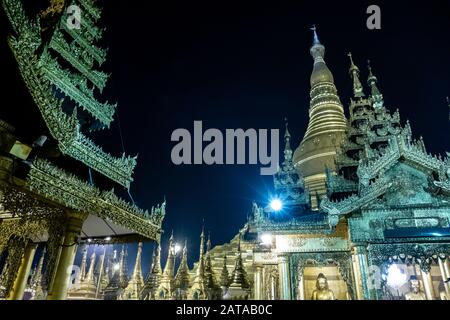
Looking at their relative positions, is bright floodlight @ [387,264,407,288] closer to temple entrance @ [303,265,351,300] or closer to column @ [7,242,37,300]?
temple entrance @ [303,265,351,300]

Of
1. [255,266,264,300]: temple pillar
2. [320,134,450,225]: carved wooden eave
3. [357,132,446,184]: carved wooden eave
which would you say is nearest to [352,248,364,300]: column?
[320,134,450,225]: carved wooden eave

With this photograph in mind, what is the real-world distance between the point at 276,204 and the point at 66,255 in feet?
37.9

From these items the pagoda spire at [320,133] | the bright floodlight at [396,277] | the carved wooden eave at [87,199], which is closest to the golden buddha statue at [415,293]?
the bright floodlight at [396,277]

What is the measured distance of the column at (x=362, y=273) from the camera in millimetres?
11977

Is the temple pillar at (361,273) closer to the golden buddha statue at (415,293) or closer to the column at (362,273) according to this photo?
the column at (362,273)

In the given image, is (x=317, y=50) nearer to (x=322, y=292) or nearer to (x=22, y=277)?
(x=322, y=292)

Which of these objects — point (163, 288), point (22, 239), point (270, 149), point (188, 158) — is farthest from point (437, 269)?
point (22, 239)

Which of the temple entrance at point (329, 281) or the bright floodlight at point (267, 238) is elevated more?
the bright floodlight at point (267, 238)

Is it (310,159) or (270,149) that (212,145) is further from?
(310,159)

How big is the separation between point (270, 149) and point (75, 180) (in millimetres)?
16713

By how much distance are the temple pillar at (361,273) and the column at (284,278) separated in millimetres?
2702

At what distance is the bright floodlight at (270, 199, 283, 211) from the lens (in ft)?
57.6

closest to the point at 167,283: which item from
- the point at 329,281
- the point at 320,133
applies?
the point at 329,281

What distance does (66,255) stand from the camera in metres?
9.13
